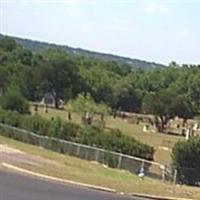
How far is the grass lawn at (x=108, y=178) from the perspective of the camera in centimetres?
3179

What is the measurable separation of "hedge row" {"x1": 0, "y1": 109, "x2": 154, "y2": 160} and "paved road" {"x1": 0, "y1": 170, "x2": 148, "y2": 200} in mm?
19101

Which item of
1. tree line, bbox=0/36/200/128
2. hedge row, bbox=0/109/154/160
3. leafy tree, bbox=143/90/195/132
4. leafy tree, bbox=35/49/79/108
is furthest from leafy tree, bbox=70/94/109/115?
hedge row, bbox=0/109/154/160

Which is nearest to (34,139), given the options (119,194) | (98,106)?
(119,194)

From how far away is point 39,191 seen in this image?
2662cm

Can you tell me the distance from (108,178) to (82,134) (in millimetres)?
21292

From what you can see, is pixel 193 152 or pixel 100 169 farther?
pixel 193 152

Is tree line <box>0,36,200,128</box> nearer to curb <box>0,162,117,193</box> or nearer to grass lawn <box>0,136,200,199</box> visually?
grass lawn <box>0,136,200,199</box>

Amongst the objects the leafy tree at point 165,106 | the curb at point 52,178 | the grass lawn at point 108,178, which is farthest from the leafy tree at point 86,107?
the curb at point 52,178

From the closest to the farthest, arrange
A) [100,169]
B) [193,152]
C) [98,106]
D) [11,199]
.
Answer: [11,199] < [100,169] < [193,152] < [98,106]

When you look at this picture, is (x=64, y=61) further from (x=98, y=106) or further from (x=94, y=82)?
(x=98, y=106)

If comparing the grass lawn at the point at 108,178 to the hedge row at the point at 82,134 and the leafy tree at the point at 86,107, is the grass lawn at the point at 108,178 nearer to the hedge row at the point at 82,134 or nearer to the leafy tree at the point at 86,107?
the hedge row at the point at 82,134

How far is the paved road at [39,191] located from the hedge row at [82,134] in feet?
62.7

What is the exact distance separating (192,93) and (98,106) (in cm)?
3965

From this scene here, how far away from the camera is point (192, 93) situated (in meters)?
155
